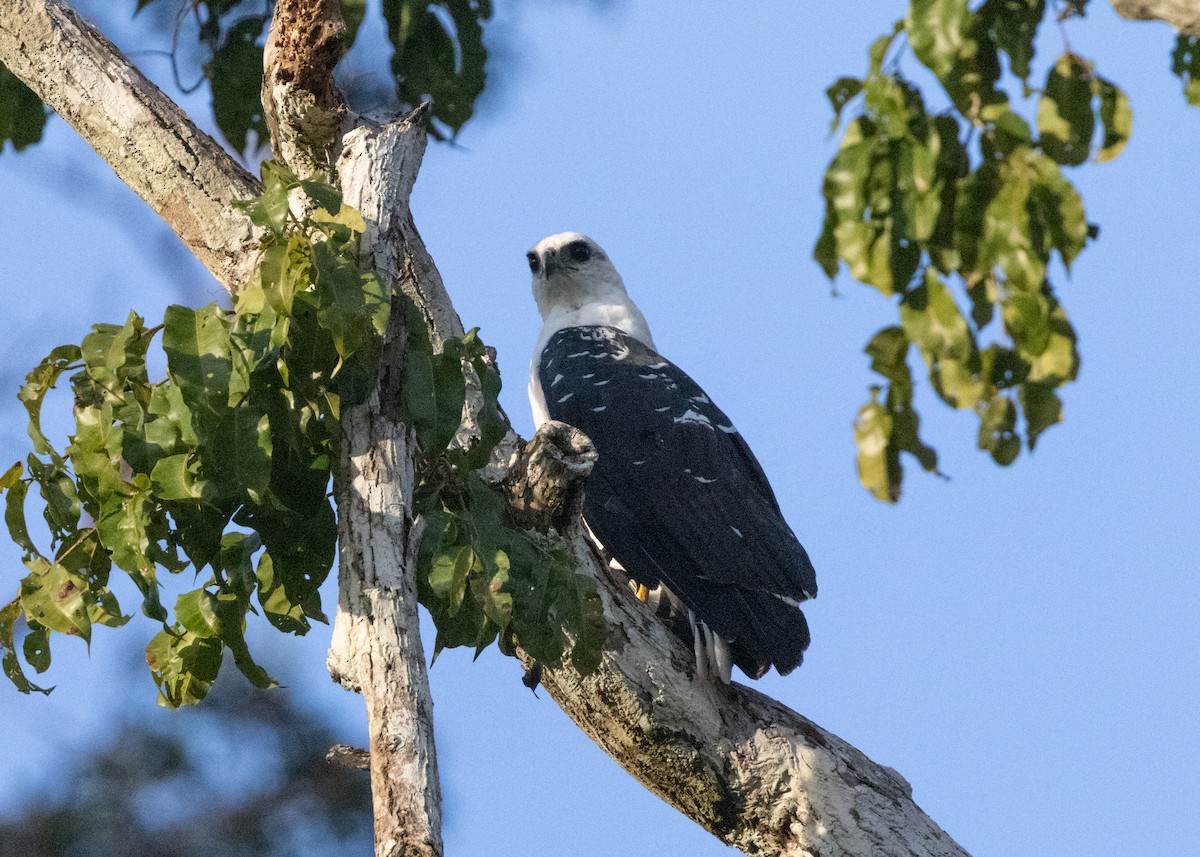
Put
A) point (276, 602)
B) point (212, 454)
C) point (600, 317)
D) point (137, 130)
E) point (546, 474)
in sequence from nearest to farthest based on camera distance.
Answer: point (212, 454), point (276, 602), point (546, 474), point (137, 130), point (600, 317)

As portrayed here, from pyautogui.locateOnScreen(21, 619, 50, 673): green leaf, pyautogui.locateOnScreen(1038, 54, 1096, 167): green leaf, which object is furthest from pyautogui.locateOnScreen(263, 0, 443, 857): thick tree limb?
pyautogui.locateOnScreen(1038, 54, 1096, 167): green leaf

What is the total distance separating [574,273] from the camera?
589 cm

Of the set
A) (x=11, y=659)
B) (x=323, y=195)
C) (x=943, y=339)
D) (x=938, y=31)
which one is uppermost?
(x=938, y=31)

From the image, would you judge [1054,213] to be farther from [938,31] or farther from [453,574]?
[453,574]

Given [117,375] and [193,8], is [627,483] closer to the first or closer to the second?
[117,375]

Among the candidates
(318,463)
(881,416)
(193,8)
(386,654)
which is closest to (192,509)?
(318,463)

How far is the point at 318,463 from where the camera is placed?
3.00 meters

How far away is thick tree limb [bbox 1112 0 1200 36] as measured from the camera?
199 centimetres

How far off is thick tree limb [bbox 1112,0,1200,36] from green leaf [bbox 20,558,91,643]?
7.44ft

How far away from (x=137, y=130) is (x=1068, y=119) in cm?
297

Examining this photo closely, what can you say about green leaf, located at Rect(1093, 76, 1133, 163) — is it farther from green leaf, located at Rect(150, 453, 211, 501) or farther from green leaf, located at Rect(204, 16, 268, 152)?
green leaf, located at Rect(204, 16, 268, 152)

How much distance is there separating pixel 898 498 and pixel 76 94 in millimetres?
3130

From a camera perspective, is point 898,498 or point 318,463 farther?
point 318,463

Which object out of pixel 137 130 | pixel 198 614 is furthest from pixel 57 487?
pixel 137 130
